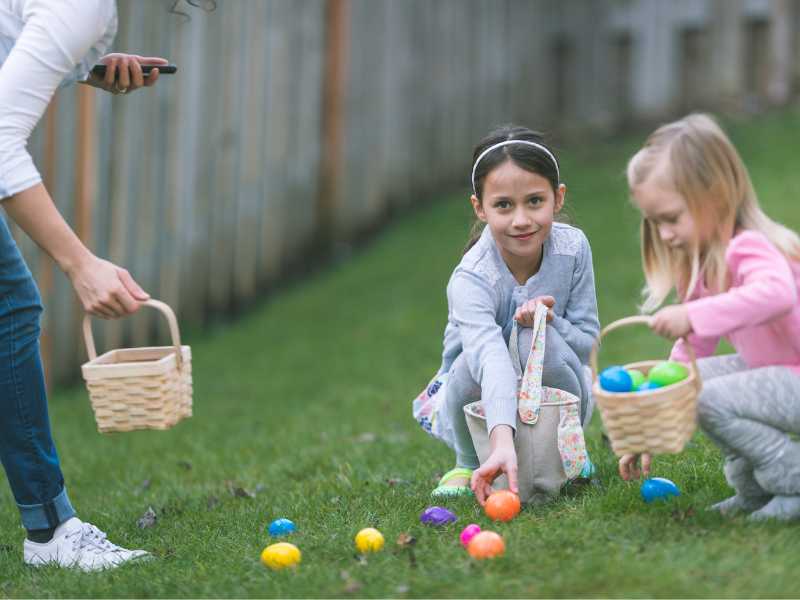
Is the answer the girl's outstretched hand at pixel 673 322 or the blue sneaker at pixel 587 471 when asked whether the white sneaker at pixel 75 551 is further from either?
the girl's outstretched hand at pixel 673 322

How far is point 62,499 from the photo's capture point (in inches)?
139

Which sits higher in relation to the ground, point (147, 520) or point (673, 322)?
point (673, 322)

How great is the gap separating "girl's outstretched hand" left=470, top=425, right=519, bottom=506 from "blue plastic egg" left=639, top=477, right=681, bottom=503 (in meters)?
0.38

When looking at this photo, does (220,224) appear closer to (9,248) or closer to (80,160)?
(80,160)

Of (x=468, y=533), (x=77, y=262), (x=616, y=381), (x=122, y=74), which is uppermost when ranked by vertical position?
(x=122, y=74)

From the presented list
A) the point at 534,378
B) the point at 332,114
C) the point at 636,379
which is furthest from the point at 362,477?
the point at 332,114

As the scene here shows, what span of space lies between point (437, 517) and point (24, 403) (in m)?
1.29

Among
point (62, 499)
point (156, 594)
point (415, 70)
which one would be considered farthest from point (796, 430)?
point (415, 70)

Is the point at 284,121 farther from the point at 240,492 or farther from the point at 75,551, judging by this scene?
the point at 75,551

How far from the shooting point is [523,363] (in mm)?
3740

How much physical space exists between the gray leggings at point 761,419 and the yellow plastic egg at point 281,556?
1.18m

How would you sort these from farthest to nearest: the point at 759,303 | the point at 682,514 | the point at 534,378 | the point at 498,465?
the point at 534,378
the point at 498,465
the point at 682,514
the point at 759,303

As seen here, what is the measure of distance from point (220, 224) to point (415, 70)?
276cm

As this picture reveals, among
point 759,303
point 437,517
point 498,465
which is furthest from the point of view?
point 437,517
